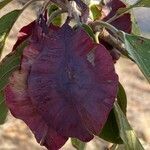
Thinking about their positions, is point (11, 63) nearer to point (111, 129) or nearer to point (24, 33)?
point (24, 33)

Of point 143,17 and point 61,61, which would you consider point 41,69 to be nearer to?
point 61,61

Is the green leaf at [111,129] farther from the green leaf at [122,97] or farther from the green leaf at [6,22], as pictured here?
the green leaf at [6,22]

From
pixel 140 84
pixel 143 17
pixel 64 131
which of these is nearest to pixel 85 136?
pixel 64 131

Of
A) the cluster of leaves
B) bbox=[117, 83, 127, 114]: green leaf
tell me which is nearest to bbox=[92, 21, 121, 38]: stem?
the cluster of leaves

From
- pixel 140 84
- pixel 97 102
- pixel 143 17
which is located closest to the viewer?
pixel 97 102

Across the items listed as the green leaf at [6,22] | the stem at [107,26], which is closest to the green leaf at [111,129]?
the stem at [107,26]

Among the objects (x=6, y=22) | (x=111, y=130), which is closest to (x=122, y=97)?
(x=111, y=130)

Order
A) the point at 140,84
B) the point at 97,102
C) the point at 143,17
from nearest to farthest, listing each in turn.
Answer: the point at 97,102, the point at 140,84, the point at 143,17

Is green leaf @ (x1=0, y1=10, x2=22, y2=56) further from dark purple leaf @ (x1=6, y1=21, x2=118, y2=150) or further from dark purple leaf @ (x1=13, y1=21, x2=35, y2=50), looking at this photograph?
dark purple leaf @ (x1=6, y1=21, x2=118, y2=150)
